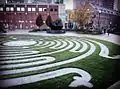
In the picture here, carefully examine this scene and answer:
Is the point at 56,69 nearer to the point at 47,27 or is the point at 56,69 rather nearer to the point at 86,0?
the point at 47,27

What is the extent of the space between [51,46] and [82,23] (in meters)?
0.45

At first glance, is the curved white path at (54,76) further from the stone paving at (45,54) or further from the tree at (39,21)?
the tree at (39,21)

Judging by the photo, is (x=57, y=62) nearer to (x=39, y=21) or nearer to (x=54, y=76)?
(x=54, y=76)

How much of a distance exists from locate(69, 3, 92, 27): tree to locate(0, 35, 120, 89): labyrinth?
7.9 inches

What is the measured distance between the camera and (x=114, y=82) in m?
2.29

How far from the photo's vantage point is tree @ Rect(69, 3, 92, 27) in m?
2.44

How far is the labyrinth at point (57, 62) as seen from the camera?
2.12 metres

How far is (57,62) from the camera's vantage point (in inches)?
91.0

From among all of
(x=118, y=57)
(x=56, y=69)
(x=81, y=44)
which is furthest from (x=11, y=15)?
(x=118, y=57)

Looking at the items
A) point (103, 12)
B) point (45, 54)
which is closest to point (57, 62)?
point (45, 54)

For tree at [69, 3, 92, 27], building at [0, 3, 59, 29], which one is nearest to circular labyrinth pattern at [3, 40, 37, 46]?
building at [0, 3, 59, 29]

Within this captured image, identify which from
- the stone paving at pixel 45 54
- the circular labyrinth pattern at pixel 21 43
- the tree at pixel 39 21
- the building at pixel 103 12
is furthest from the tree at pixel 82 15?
the circular labyrinth pattern at pixel 21 43

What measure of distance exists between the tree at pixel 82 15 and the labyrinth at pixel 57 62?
202 mm

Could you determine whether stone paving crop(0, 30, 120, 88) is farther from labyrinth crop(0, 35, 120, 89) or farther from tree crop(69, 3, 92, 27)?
tree crop(69, 3, 92, 27)
